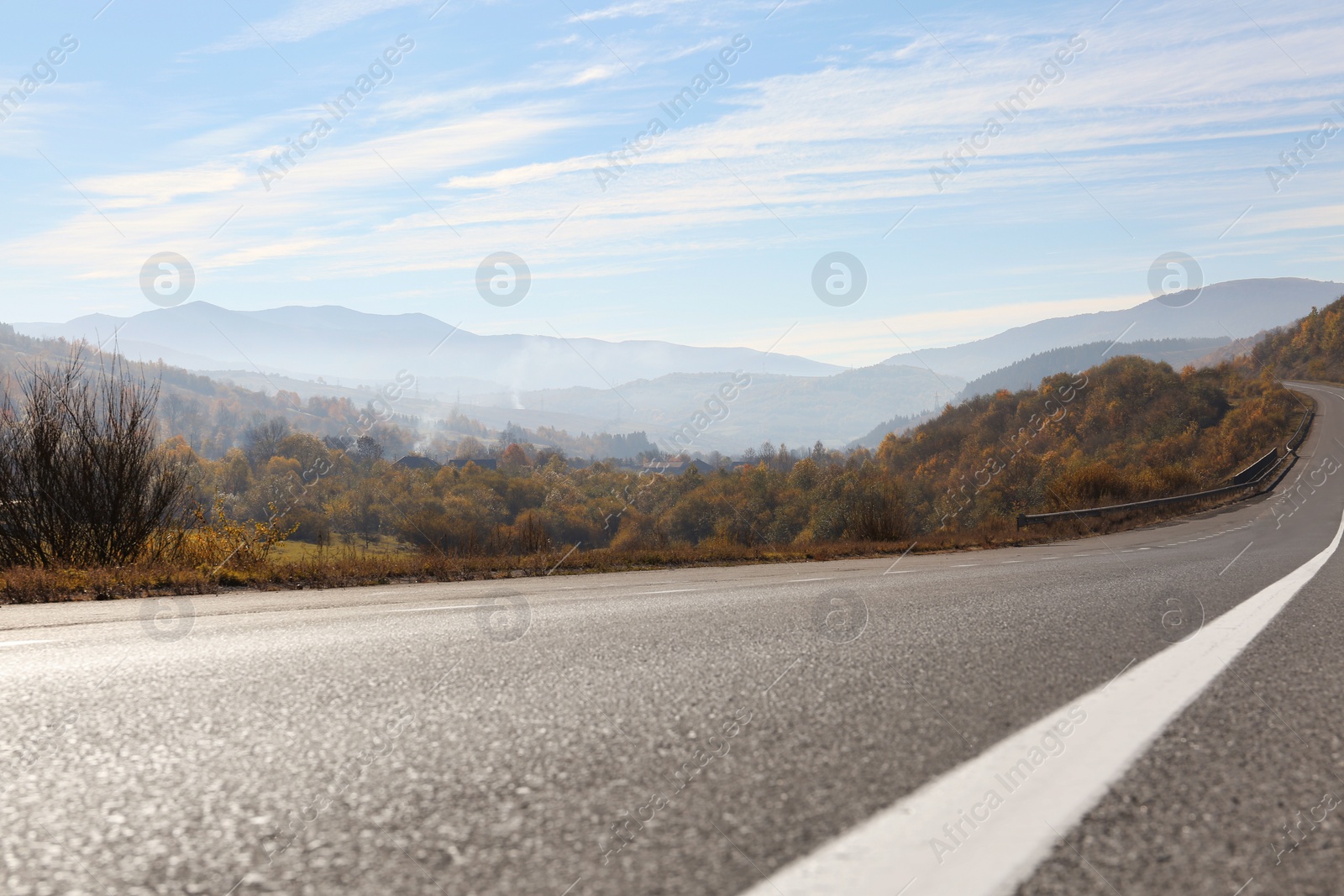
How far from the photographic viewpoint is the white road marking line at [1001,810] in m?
1.59

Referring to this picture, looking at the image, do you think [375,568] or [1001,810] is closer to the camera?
[1001,810]

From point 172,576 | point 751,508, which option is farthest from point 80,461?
point 751,508

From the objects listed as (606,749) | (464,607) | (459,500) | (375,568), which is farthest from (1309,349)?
(606,749)

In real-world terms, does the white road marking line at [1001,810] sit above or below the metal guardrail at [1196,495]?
above

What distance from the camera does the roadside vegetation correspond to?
39.0ft

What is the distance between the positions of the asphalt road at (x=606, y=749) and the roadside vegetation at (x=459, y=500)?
7.11m

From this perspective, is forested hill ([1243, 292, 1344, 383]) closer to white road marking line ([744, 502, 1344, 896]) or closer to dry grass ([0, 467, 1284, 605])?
dry grass ([0, 467, 1284, 605])

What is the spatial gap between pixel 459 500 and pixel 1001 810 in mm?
48577

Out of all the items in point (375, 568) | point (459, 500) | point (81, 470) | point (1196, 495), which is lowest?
point (1196, 495)

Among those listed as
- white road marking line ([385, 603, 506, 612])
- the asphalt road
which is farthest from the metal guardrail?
the asphalt road

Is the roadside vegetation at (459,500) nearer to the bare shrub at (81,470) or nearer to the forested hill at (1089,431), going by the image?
the bare shrub at (81,470)

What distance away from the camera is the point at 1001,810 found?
1.91m

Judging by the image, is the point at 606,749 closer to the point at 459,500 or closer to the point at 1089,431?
the point at 459,500

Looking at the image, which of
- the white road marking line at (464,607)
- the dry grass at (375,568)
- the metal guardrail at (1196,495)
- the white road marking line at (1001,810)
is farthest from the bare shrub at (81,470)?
the metal guardrail at (1196,495)
